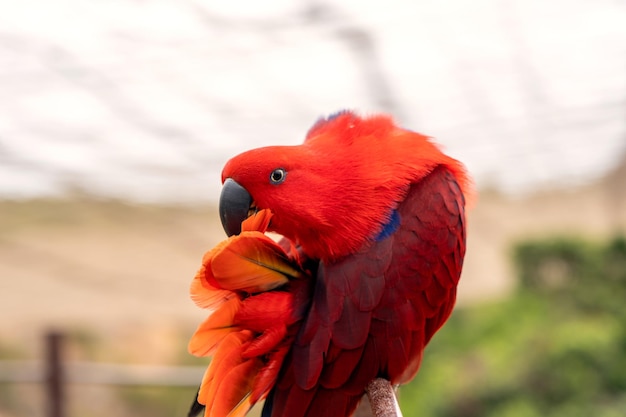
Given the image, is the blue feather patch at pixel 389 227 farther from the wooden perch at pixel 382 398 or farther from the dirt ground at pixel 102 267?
the dirt ground at pixel 102 267

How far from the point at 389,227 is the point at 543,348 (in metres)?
4.45

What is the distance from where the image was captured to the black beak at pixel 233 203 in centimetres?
110

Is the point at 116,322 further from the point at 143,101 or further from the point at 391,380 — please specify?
Answer: the point at 391,380

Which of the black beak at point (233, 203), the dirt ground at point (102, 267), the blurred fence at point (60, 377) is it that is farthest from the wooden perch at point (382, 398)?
the dirt ground at point (102, 267)

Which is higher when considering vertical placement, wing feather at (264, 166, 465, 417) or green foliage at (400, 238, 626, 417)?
wing feather at (264, 166, 465, 417)

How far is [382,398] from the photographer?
111 cm

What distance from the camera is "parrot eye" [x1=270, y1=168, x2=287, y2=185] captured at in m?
1.10

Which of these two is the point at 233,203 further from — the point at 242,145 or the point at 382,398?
the point at 242,145

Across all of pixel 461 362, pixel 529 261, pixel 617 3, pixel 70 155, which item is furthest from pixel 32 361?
pixel 617 3

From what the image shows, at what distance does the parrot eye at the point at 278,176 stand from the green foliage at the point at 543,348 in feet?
14.0

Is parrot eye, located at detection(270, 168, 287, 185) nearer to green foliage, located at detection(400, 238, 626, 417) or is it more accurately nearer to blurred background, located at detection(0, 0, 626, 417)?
blurred background, located at detection(0, 0, 626, 417)

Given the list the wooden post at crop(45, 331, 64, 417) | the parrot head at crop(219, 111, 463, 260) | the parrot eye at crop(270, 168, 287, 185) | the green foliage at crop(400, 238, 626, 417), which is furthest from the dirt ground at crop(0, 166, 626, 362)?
the parrot eye at crop(270, 168, 287, 185)

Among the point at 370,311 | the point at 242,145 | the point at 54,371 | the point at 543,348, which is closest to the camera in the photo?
the point at 370,311

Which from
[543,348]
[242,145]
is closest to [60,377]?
[242,145]
